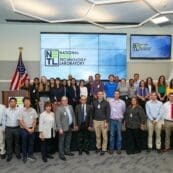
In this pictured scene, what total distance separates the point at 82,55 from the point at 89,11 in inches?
121

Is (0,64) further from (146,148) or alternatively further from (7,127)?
(146,148)

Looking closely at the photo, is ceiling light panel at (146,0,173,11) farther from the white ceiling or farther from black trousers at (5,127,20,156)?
black trousers at (5,127,20,156)

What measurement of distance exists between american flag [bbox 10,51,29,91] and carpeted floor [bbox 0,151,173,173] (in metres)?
4.17

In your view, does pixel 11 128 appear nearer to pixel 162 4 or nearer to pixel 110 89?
pixel 110 89

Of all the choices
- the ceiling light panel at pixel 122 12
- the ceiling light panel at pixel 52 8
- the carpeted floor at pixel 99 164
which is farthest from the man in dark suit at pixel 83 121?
the ceiling light panel at pixel 122 12

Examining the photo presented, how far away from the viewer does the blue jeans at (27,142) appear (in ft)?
26.8

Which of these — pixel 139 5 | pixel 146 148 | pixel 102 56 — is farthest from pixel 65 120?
pixel 102 56

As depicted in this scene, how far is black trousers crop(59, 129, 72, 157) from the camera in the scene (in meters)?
8.35

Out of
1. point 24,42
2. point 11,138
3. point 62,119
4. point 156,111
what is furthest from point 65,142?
point 24,42

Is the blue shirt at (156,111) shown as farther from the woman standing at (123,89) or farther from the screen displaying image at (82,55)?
the screen displaying image at (82,55)

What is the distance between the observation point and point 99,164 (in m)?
7.86

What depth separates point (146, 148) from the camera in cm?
913

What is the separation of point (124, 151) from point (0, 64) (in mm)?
6069

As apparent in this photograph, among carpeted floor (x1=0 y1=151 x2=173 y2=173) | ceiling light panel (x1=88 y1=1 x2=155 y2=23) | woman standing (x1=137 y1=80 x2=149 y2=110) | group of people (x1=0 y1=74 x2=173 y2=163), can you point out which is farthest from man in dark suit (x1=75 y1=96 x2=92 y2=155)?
ceiling light panel (x1=88 y1=1 x2=155 y2=23)
